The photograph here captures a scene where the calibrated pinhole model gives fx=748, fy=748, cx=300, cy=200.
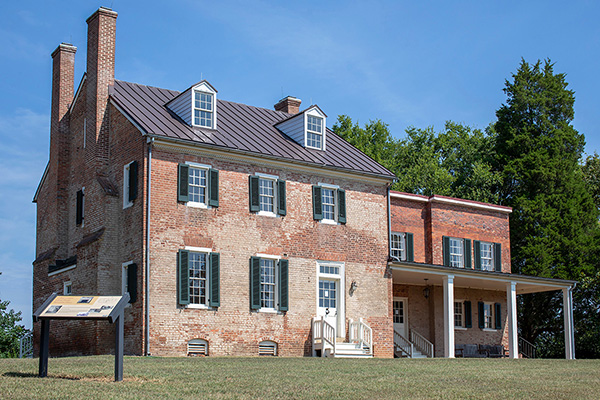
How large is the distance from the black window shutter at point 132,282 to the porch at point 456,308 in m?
9.71

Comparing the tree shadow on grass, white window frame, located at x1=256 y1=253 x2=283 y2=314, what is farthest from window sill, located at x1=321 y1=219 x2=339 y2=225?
the tree shadow on grass

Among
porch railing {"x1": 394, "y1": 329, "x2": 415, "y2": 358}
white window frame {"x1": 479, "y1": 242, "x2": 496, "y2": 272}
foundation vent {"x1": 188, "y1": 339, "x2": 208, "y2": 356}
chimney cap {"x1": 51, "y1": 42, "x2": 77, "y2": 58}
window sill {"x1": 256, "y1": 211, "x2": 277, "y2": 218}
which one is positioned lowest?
porch railing {"x1": 394, "y1": 329, "x2": 415, "y2": 358}

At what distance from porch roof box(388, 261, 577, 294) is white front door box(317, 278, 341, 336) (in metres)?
2.53

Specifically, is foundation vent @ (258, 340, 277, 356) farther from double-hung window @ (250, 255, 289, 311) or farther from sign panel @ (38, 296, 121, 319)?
sign panel @ (38, 296, 121, 319)

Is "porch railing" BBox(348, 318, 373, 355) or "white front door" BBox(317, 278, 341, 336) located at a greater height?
"white front door" BBox(317, 278, 341, 336)

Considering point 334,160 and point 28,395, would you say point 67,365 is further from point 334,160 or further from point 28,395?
point 334,160

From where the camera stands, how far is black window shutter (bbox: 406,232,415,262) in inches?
1213

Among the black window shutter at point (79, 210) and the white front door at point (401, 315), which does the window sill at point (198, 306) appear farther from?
the white front door at point (401, 315)

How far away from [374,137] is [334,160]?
23863 mm

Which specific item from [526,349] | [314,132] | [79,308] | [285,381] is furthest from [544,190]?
[79,308]

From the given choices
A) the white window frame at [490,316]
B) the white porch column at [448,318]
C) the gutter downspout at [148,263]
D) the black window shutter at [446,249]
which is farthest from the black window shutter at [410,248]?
the gutter downspout at [148,263]

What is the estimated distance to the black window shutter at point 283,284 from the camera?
81.6 feet

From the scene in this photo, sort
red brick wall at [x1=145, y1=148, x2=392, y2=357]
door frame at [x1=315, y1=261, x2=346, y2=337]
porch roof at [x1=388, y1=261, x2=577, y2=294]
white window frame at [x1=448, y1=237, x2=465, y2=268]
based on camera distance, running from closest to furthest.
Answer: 1. red brick wall at [x1=145, y1=148, x2=392, y2=357]
2. door frame at [x1=315, y1=261, x2=346, y2=337]
3. porch roof at [x1=388, y1=261, x2=577, y2=294]
4. white window frame at [x1=448, y1=237, x2=465, y2=268]

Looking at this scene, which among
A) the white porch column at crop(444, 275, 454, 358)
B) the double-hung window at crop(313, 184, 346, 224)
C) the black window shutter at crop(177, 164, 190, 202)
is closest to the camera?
the black window shutter at crop(177, 164, 190, 202)
